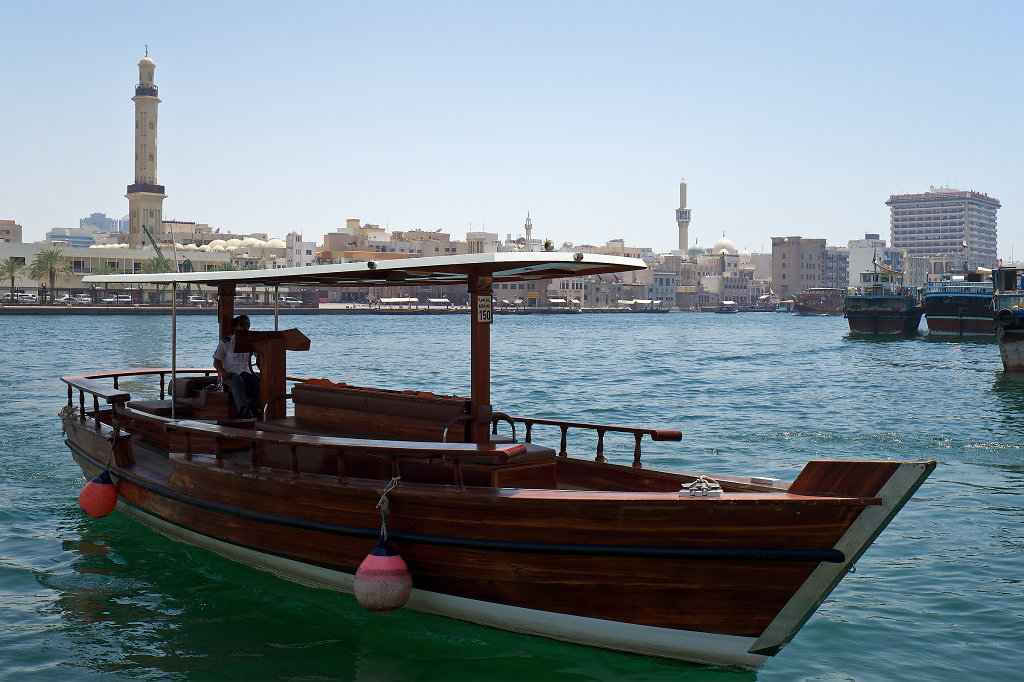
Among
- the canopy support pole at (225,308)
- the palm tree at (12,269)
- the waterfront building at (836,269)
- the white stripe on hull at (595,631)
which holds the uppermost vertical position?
the waterfront building at (836,269)

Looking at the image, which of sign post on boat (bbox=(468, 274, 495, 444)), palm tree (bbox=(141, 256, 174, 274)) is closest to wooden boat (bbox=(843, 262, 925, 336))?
sign post on boat (bbox=(468, 274, 495, 444))

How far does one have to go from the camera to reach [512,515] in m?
5.81

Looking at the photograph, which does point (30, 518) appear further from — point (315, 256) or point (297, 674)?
point (315, 256)

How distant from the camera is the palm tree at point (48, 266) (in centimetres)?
9406

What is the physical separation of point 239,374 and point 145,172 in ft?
392

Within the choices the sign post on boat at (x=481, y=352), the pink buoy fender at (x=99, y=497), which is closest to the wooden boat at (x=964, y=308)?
the sign post on boat at (x=481, y=352)

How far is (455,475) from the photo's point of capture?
618 cm

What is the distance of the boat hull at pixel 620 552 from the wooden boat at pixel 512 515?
0.01 meters

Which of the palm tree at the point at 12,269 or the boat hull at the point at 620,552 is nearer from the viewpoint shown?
the boat hull at the point at 620,552

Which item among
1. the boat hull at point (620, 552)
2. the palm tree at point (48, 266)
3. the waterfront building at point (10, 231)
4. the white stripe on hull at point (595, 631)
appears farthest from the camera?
the waterfront building at point (10, 231)

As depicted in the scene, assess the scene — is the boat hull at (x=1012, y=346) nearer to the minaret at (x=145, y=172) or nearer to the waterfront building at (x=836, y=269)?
the minaret at (x=145, y=172)

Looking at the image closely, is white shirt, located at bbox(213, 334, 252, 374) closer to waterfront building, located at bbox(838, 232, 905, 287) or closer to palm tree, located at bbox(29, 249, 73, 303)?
palm tree, located at bbox(29, 249, 73, 303)

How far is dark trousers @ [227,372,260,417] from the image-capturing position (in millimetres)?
9344

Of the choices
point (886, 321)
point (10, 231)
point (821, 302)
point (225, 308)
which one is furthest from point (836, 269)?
point (225, 308)
